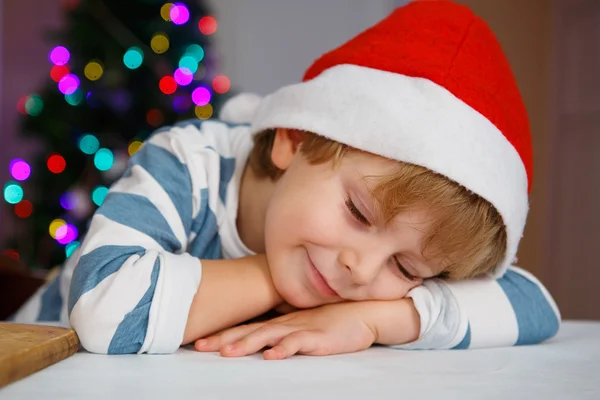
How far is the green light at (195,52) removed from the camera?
300 cm

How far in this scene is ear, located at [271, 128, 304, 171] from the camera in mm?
1131

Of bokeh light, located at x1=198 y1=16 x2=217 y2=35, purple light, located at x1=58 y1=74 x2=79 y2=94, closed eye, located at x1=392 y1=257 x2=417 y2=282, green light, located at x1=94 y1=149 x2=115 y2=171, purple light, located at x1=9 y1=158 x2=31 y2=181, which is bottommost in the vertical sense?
closed eye, located at x1=392 y1=257 x2=417 y2=282

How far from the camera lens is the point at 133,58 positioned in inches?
114

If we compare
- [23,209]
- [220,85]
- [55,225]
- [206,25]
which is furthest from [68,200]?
[206,25]

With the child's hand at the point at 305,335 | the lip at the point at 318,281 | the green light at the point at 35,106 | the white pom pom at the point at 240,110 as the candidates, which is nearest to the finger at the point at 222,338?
the child's hand at the point at 305,335

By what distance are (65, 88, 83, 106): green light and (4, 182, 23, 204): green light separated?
0.46 meters

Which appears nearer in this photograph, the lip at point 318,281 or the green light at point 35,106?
the lip at point 318,281

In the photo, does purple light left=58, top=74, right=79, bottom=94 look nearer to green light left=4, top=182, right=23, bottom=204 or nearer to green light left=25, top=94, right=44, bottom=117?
green light left=25, top=94, right=44, bottom=117

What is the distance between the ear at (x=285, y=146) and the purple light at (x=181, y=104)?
187 centimetres

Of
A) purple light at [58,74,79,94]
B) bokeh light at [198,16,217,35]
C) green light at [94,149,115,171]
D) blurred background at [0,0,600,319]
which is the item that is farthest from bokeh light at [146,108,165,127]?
bokeh light at [198,16,217,35]

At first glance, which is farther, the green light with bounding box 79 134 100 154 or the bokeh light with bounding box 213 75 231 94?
the bokeh light with bounding box 213 75 231 94

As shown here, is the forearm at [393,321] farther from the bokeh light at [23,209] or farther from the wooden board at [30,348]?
the bokeh light at [23,209]

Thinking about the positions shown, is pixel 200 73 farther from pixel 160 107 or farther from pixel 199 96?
pixel 160 107

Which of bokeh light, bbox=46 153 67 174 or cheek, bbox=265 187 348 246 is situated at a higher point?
bokeh light, bbox=46 153 67 174
